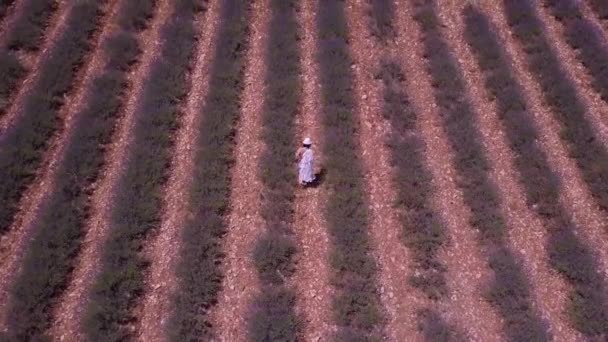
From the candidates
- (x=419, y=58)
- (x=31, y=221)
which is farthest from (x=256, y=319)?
(x=419, y=58)

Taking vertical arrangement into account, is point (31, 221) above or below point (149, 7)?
below

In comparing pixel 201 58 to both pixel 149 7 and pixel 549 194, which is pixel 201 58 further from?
pixel 549 194

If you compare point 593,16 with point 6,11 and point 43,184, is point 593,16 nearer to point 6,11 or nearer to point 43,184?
point 43,184

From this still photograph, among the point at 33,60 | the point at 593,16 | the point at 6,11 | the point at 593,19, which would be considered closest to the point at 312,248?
the point at 33,60

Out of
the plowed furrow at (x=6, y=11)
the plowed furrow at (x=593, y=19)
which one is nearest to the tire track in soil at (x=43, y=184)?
the plowed furrow at (x=6, y=11)

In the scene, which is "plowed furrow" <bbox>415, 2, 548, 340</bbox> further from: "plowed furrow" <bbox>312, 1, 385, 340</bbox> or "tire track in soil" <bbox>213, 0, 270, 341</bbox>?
"tire track in soil" <bbox>213, 0, 270, 341</bbox>

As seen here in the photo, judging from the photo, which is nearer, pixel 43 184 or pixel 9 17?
pixel 43 184
